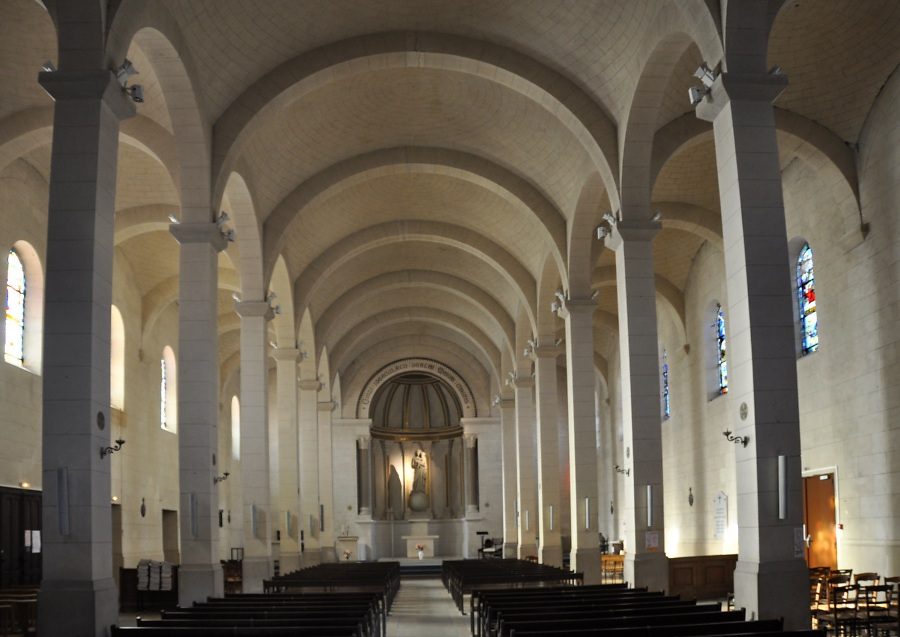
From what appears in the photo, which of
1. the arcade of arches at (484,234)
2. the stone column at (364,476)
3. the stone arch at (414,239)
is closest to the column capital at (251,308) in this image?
the arcade of arches at (484,234)

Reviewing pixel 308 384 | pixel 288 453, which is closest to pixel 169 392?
pixel 308 384

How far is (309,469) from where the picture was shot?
3309 centimetres

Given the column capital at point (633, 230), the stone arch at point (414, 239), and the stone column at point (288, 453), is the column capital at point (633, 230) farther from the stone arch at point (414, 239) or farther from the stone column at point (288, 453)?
the stone column at point (288, 453)

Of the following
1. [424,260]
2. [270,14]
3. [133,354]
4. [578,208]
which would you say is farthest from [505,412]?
[270,14]

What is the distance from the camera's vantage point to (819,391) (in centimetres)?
1958

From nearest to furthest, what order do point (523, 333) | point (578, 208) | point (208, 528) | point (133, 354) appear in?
1. point (208, 528)
2. point (578, 208)
3. point (133, 354)
4. point (523, 333)

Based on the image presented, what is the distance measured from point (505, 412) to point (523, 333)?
7.56m

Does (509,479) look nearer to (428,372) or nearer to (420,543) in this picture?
(420,543)

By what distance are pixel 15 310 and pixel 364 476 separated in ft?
85.0

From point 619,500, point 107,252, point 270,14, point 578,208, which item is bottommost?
point 619,500

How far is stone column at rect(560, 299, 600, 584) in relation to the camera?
68.1 feet

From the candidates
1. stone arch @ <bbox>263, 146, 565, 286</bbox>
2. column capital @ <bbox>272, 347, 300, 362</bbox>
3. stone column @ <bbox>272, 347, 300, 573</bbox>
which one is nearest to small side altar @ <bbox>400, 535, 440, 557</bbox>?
stone column @ <bbox>272, 347, 300, 573</bbox>

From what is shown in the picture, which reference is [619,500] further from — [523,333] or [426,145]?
[426,145]

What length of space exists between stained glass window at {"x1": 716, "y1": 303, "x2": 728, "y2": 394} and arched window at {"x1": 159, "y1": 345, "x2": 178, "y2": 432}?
16933 millimetres
